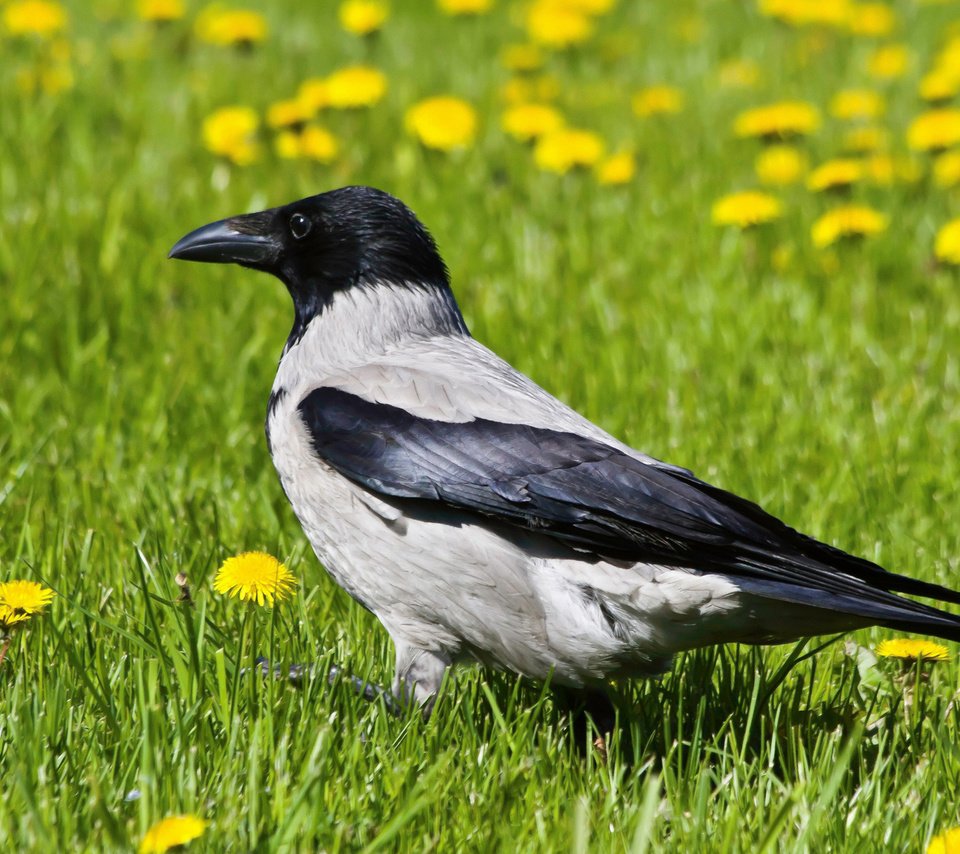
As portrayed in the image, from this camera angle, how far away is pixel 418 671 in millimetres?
3215

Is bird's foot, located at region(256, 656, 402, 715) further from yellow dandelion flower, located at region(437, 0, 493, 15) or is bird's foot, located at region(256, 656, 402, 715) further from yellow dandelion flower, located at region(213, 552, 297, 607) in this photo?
yellow dandelion flower, located at region(437, 0, 493, 15)

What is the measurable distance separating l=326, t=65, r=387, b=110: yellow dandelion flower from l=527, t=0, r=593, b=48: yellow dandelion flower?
153 cm

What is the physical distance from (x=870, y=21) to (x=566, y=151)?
280 centimetres

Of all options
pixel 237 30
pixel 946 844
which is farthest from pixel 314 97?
pixel 946 844

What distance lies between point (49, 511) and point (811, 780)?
2.24 metres

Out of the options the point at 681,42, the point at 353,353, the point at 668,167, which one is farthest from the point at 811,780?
the point at 681,42

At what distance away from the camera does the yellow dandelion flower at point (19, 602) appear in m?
2.95

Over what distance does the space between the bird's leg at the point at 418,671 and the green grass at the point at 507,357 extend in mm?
47

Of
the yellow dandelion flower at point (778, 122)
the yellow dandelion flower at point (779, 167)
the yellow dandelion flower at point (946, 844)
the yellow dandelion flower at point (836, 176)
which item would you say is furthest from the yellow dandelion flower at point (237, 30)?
the yellow dandelion flower at point (946, 844)

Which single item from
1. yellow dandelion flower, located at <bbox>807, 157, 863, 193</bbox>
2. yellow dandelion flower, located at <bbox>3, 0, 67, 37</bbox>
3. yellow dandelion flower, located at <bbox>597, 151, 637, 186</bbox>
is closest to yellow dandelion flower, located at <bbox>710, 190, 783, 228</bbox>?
yellow dandelion flower, located at <bbox>807, 157, 863, 193</bbox>

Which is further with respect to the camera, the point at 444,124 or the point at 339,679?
the point at 444,124

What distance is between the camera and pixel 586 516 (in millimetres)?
3016

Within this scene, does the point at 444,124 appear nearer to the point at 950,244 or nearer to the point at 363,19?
the point at 363,19

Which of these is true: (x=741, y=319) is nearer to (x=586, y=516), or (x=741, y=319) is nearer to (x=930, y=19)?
(x=586, y=516)
